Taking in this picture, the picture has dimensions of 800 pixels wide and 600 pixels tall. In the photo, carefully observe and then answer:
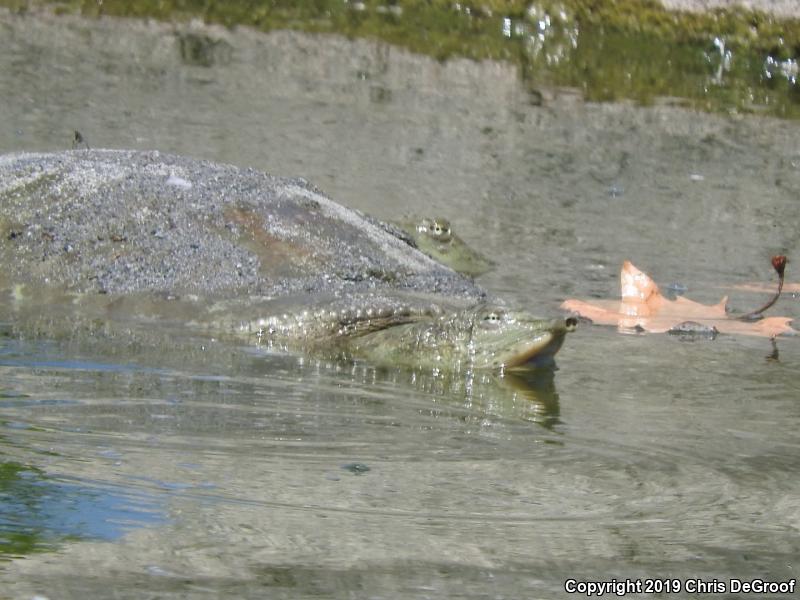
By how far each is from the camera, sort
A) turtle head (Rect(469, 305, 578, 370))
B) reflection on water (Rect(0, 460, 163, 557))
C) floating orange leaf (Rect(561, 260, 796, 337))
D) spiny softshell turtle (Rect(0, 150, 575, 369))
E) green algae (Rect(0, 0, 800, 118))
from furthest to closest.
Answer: green algae (Rect(0, 0, 800, 118))
floating orange leaf (Rect(561, 260, 796, 337))
spiny softshell turtle (Rect(0, 150, 575, 369))
turtle head (Rect(469, 305, 578, 370))
reflection on water (Rect(0, 460, 163, 557))

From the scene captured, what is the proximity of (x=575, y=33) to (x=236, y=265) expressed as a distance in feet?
25.3

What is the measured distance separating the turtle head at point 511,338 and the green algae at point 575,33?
634 cm

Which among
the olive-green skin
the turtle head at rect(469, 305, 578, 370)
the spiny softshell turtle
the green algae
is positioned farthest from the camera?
the green algae

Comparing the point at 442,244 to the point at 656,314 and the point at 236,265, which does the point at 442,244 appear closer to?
the point at 656,314

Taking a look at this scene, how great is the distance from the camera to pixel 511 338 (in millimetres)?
3889

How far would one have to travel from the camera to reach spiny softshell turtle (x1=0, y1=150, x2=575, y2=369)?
13.2 ft

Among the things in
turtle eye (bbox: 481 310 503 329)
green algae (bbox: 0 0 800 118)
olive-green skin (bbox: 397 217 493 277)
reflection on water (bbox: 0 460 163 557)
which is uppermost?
green algae (bbox: 0 0 800 118)

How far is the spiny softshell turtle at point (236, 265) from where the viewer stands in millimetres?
4016

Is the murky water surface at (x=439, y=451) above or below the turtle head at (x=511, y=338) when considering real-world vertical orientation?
below

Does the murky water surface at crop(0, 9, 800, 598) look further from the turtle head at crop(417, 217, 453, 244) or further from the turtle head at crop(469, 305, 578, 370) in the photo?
the turtle head at crop(417, 217, 453, 244)

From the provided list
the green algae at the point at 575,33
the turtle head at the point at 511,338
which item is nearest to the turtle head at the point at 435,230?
the turtle head at the point at 511,338

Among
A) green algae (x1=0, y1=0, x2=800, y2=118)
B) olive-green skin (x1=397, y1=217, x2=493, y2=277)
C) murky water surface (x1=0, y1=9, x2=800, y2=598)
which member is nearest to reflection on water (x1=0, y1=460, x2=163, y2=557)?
murky water surface (x1=0, y1=9, x2=800, y2=598)

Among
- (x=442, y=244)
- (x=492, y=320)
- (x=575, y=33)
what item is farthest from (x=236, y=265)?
(x=575, y=33)

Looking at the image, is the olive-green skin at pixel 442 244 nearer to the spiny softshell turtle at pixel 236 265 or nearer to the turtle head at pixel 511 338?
the spiny softshell turtle at pixel 236 265
